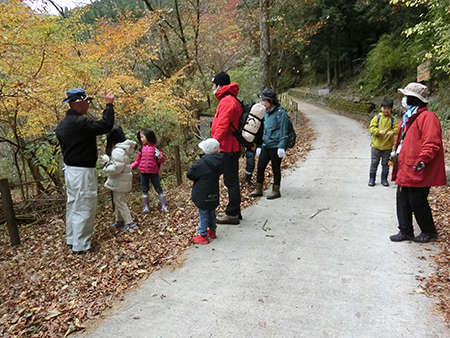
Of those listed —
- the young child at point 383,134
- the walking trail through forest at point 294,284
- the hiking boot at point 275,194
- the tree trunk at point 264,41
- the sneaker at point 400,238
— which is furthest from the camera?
the tree trunk at point 264,41

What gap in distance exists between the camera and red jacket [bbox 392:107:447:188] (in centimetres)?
344

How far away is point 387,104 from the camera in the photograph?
5.91 meters

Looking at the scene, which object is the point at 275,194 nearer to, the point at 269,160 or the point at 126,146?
the point at 269,160

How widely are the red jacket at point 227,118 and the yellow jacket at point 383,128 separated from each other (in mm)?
3314

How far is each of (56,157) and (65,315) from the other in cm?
443

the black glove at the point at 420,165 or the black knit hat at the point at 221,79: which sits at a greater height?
the black knit hat at the point at 221,79

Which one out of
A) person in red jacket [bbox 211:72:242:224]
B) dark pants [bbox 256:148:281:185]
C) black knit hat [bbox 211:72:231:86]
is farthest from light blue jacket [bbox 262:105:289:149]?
black knit hat [bbox 211:72:231:86]

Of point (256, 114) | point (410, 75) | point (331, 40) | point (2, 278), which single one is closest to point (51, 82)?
point (2, 278)

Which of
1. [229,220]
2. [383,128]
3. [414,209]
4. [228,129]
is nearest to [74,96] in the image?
[228,129]

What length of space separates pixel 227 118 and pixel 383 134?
12.3 feet

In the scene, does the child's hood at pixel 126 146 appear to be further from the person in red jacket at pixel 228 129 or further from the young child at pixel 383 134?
the young child at pixel 383 134

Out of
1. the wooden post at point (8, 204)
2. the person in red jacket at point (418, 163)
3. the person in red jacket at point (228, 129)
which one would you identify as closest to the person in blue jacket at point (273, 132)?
the person in red jacket at point (228, 129)

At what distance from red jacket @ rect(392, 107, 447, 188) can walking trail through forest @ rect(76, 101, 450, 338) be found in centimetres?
88

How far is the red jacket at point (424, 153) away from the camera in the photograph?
3438 millimetres
